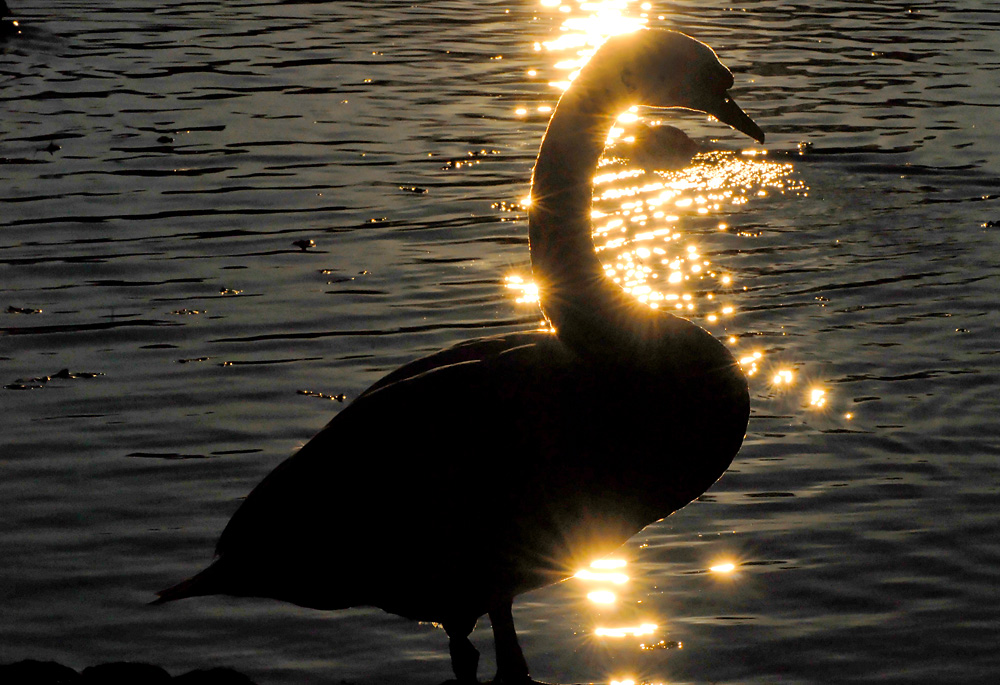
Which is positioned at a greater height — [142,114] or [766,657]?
[142,114]

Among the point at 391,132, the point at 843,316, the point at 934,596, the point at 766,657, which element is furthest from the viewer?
the point at 391,132

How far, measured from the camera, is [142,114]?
15.5 metres

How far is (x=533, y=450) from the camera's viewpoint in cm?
503

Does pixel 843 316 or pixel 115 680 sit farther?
pixel 843 316

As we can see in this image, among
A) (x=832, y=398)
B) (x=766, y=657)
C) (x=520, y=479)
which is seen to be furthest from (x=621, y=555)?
(x=832, y=398)

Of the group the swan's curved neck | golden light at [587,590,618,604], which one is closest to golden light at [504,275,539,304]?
golden light at [587,590,618,604]

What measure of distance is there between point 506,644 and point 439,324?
439 centimetres

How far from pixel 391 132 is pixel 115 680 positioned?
1028 cm

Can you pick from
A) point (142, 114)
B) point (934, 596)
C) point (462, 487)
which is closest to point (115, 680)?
point (462, 487)

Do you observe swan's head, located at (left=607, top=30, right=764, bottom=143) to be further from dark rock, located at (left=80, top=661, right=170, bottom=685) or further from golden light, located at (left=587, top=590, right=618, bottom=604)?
dark rock, located at (left=80, top=661, right=170, bottom=685)

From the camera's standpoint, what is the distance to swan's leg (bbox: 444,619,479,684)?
16.9 ft

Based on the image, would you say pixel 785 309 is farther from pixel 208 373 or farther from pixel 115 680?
pixel 115 680

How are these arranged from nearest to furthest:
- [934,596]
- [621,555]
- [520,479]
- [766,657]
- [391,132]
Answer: [520,479] → [766,657] → [934,596] → [621,555] → [391,132]

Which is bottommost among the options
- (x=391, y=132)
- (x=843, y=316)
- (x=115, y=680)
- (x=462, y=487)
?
(x=115, y=680)
